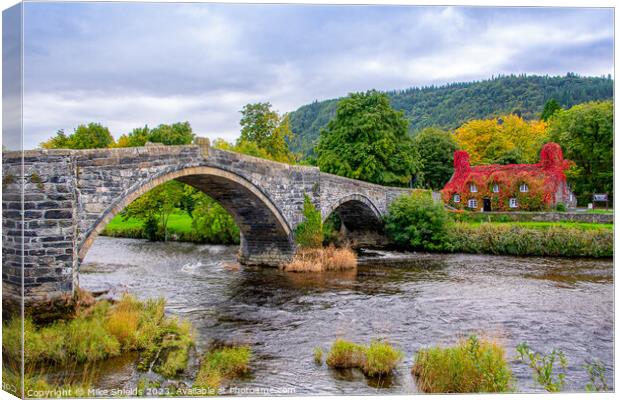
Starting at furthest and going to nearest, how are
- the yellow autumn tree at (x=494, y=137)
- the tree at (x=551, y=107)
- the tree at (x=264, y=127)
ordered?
the yellow autumn tree at (x=494, y=137) < the tree at (x=264, y=127) < the tree at (x=551, y=107)

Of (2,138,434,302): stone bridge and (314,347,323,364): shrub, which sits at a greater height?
(2,138,434,302): stone bridge

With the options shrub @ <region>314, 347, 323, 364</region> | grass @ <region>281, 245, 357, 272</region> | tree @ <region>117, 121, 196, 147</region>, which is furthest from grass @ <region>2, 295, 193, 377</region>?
tree @ <region>117, 121, 196, 147</region>

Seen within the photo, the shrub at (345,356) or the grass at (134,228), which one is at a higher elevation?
the grass at (134,228)

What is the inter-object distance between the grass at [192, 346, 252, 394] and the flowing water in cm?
24

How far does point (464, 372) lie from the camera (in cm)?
717

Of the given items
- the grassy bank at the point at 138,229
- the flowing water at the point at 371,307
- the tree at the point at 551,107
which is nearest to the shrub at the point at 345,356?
the flowing water at the point at 371,307

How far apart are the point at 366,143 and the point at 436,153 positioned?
1187 cm

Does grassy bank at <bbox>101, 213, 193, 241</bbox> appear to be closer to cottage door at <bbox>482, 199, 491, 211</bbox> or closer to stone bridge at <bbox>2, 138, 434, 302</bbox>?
stone bridge at <bbox>2, 138, 434, 302</bbox>

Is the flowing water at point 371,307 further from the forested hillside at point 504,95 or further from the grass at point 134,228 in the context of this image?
the grass at point 134,228

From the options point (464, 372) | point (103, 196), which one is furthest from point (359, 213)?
point (464, 372)

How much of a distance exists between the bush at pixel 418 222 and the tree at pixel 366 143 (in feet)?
12.2

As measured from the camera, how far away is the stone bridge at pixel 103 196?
6.91 metres

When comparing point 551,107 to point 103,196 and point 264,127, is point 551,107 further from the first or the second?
point 264,127

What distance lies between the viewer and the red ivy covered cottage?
84.9ft
